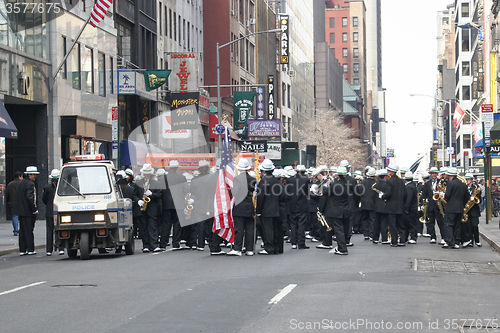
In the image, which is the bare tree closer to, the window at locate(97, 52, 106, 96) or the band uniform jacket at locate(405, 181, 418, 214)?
the window at locate(97, 52, 106, 96)

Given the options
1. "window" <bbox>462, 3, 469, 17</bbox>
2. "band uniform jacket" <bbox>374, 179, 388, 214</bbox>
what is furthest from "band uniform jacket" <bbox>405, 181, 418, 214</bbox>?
"window" <bbox>462, 3, 469, 17</bbox>

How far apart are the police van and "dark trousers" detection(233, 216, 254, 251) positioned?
2460mm

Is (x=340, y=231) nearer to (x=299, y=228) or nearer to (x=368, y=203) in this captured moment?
(x=299, y=228)

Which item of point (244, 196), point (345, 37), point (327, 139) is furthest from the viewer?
point (345, 37)

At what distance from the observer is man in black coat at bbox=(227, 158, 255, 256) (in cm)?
1648

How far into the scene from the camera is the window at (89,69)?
34.0m

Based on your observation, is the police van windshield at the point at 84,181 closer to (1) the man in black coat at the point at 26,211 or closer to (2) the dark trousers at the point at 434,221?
(1) the man in black coat at the point at 26,211

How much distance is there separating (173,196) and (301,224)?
3245 millimetres

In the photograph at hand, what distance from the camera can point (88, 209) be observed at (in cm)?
1554

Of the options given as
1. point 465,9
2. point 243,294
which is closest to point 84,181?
point 243,294

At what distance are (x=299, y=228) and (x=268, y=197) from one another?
6.78 ft

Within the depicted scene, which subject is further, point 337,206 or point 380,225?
point 380,225

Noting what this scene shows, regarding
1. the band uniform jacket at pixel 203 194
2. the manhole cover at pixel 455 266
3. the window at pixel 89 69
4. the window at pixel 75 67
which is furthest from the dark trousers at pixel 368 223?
the window at pixel 89 69

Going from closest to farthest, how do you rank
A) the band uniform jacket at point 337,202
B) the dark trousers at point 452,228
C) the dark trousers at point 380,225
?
the band uniform jacket at point 337,202 → the dark trousers at point 452,228 → the dark trousers at point 380,225
